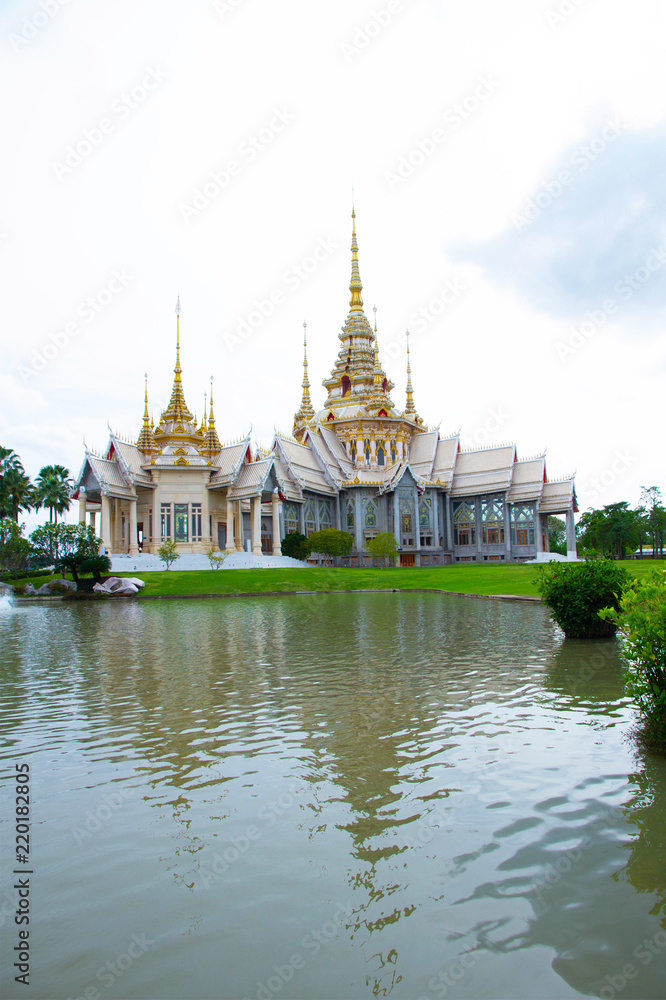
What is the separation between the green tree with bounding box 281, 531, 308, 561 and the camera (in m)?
45.3

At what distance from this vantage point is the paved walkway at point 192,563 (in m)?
39.0

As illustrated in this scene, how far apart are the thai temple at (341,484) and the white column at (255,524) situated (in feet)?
0.28

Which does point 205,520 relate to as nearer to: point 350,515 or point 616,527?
point 350,515

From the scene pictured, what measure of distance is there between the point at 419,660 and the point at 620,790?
6084 mm

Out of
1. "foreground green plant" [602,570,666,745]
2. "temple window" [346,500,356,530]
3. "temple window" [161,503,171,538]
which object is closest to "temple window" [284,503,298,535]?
"temple window" [346,500,356,530]

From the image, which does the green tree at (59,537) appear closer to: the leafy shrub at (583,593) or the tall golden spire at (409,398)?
the leafy shrub at (583,593)

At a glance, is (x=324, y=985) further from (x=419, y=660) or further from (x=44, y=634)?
(x=44, y=634)

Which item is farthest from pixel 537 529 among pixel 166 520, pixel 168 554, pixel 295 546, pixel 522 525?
pixel 168 554

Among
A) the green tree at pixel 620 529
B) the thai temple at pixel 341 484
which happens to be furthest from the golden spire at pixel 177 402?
the green tree at pixel 620 529

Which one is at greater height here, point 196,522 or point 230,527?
point 196,522

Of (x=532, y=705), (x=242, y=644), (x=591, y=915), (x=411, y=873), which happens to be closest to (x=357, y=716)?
(x=532, y=705)

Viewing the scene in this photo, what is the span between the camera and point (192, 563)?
132 feet

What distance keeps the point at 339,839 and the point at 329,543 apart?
41.0 meters

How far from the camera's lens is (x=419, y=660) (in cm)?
1127
